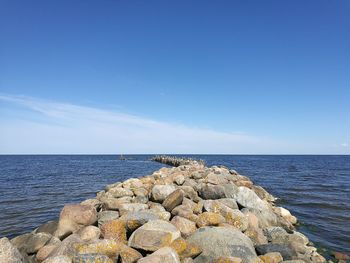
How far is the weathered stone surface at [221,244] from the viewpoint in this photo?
710 cm

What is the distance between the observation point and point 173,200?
10281 mm

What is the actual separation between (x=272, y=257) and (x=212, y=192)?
16.7 feet

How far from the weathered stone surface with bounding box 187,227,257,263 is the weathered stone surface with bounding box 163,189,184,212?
2.34 m

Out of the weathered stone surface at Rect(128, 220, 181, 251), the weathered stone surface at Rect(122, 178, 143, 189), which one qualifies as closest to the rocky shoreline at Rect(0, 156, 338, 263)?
the weathered stone surface at Rect(128, 220, 181, 251)

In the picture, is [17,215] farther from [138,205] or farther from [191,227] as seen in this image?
[191,227]

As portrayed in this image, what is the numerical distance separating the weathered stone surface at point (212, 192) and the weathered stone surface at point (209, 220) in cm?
332

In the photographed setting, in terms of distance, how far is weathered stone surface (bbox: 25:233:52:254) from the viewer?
7.71 metres

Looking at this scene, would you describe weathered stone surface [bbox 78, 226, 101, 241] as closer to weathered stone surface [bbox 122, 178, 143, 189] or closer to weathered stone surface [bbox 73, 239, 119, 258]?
weathered stone surface [bbox 73, 239, 119, 258]

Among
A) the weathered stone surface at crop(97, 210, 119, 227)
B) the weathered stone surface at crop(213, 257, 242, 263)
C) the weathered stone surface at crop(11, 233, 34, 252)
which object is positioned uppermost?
the weathered stone surface at crop(97, 210, 119, 227)

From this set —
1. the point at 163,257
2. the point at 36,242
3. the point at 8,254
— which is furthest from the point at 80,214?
the point at 163,257

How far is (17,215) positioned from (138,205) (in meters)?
8.88

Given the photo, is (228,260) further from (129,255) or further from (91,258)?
(91,258)

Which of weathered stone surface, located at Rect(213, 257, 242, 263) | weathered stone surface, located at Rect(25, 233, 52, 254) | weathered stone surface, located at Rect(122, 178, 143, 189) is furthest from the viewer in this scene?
weathered stone surface, located at Rect(122, 178, 143, 189)

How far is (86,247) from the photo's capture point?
6547 millimetres
